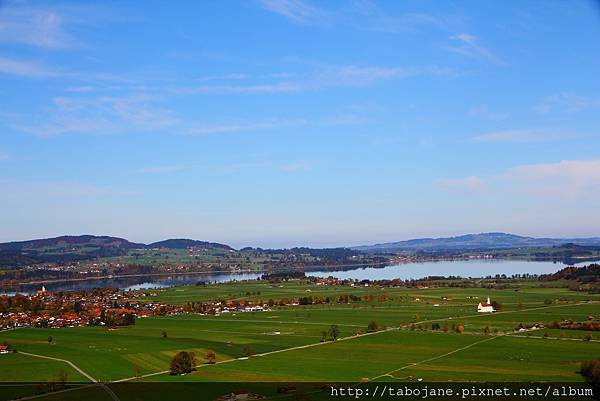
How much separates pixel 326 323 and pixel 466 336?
10275mm

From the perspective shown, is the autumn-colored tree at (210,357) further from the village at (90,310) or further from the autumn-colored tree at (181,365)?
the village at (90,310)

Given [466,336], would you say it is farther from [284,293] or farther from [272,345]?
[284,293]

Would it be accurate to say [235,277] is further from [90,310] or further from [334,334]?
[334,334]

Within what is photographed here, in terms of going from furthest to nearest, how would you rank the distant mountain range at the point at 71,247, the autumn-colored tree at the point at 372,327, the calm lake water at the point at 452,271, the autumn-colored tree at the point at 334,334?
the distant mountain range at the point at 71,247 → the calm lake water at the point at 452,271 → the autumn-colored tree at the point at 372,327 → the autumn-colored tree at the point at 334,334

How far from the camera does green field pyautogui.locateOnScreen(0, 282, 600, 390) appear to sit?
2291 centimetres

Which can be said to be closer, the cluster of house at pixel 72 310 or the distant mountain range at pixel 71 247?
the cluster of house at pixel 72 310

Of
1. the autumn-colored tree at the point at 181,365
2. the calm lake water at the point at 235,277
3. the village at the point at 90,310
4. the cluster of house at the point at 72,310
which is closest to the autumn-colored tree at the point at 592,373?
the autumn-colored tree at the point at 181,365

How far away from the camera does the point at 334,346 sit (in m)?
29.6

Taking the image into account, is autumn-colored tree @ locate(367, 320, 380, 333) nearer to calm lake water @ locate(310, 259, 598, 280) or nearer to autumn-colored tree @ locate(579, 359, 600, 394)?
autumn-colored tree @ locate(579, 359, 600, 394)

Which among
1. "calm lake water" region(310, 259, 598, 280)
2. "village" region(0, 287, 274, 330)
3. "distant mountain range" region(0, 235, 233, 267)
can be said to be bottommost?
"village" region(0, 287, 274, 330)

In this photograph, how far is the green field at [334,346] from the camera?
22.9 m

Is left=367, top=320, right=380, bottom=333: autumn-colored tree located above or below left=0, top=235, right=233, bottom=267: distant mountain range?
below

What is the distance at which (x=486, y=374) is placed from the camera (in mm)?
21594

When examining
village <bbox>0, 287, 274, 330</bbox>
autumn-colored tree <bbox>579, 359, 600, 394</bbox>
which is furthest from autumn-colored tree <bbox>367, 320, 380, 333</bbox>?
village <bbox>0, 287, 274, 330</bbox>
